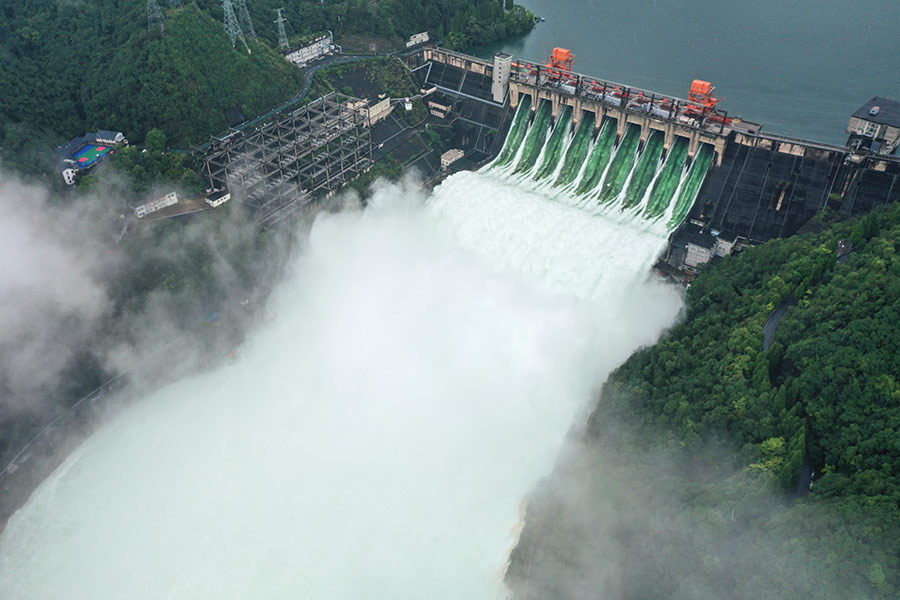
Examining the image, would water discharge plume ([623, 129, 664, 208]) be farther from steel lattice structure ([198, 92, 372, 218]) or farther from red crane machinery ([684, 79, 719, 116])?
steel lattice structure ([198, 92, 372, 218])

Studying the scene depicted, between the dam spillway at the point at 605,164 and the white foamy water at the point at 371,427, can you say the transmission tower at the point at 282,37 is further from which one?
the dam spillway at the point at 605,164

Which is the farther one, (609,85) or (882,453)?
(609,85)

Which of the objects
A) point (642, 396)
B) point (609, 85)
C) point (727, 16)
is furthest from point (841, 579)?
point (727, 16)

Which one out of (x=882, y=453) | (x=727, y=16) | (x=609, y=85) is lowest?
(x=882, y=453)

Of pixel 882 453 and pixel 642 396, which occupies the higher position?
pixel 882 453

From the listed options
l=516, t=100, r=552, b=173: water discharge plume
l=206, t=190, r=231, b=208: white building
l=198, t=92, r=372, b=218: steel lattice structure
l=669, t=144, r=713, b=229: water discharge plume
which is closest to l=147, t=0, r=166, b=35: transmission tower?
l=198, t=92, r=372, b=218: steel lattice structure

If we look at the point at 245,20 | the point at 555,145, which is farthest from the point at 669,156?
the point at 245,20

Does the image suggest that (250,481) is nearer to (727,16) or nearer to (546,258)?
(546,258)
